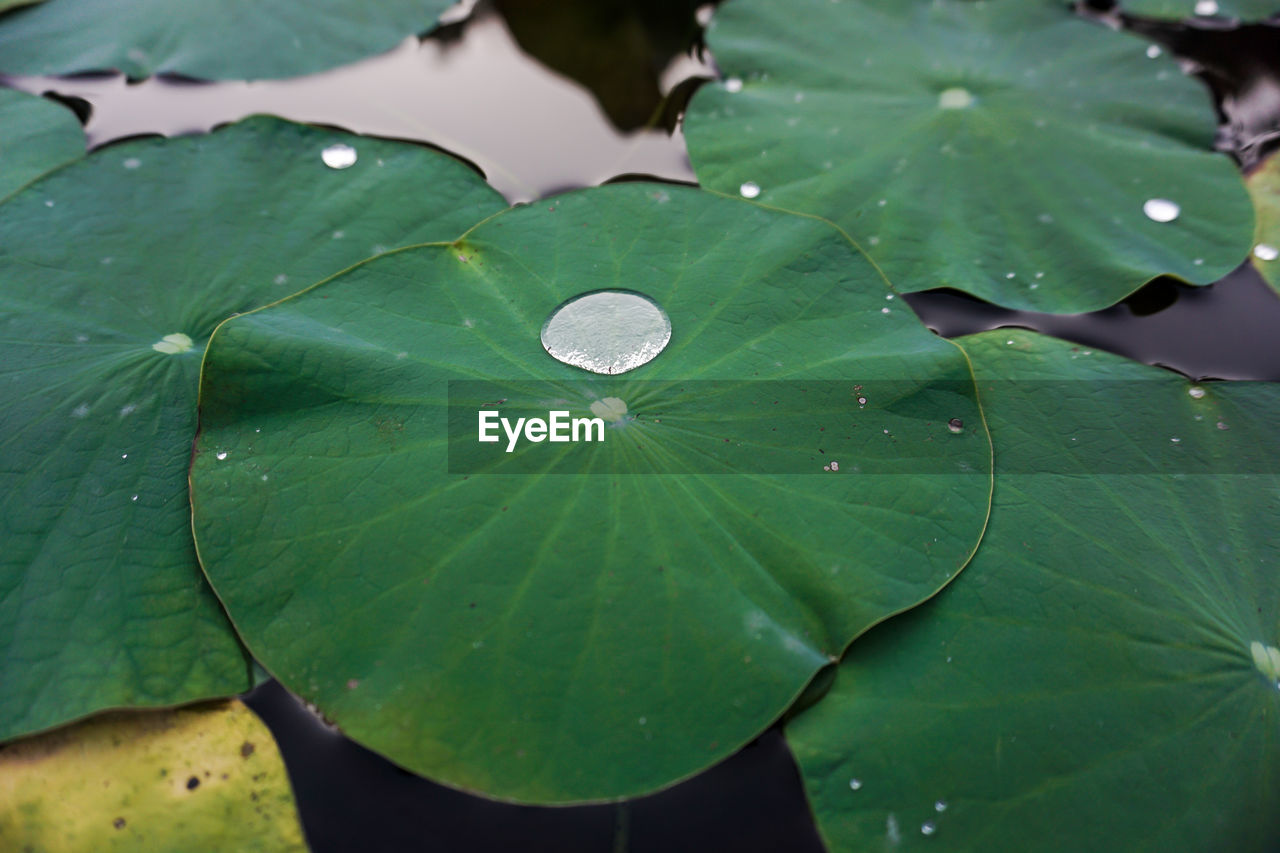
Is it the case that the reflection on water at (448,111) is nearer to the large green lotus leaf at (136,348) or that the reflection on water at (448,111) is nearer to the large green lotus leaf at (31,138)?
the large green lotus leaf at (31,138)

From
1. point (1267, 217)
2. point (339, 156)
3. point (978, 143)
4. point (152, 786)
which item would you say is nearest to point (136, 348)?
point (339, 156)

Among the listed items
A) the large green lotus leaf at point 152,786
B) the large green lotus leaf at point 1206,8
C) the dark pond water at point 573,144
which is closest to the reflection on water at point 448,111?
→ the dark pond water at point 573,144

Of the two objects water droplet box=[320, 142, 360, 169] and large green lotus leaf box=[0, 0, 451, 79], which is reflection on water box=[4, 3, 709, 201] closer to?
large green lotus leaf box=[0, 0, 451, 79]

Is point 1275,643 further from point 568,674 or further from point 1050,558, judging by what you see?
point 568,674

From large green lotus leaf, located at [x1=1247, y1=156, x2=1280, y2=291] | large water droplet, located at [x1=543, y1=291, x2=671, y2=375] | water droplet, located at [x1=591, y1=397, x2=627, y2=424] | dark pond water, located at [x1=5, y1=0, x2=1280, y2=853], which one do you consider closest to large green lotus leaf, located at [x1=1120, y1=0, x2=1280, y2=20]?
dark pond water, located at [x1=5, y1=0, x2=1280, y2=853]

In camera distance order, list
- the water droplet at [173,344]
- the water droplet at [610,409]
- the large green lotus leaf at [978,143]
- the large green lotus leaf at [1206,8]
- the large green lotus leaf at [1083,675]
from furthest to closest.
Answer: the large green lotus leaf at [1206,8], the large green lotus leaf at [978,143], the water droplet at [173,344], the water droplet at [610,409], the large green lotus leaf at [1083,675]

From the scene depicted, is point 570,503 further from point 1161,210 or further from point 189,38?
point 189,38

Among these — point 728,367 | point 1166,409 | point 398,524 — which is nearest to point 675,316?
point 728,367
